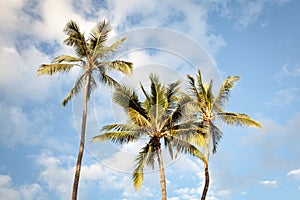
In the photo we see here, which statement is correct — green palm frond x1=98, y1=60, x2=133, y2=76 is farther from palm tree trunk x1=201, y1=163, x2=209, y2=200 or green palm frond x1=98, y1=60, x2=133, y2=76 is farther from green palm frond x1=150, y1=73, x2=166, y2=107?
palm tree trunk x1=201, y1=163, x2=209, y2=200

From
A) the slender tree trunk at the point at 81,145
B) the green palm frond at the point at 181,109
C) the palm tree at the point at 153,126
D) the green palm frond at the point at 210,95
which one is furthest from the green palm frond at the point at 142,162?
the green palm frond at the point at 210,95

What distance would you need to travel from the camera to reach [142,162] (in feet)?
83.1

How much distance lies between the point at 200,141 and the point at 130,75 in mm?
6670

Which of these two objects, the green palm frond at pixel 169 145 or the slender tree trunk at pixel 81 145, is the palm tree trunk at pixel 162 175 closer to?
the green palm frond at pixel 169 145

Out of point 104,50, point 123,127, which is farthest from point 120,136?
point 104,50

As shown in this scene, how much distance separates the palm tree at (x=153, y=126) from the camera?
2539cm

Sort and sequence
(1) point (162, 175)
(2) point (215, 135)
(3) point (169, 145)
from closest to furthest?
(1) point (162, 175) < (3) point (169, 145) < (2) point (215, 135)

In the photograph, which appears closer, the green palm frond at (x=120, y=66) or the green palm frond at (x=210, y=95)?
the green palm frond at (x=120, y=66)

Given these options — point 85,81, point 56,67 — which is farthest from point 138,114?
point 56,67

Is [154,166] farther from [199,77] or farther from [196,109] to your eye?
[199,77]

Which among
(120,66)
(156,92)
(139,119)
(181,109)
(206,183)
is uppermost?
(120,66)

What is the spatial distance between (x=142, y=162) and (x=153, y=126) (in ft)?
8.28

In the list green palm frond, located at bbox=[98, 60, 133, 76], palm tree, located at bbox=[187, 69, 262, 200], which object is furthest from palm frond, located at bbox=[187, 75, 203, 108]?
green palm frond, located at bbox=[98, 60, 133, 76]

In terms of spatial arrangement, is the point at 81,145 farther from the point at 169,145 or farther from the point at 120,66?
the point at 120,66
